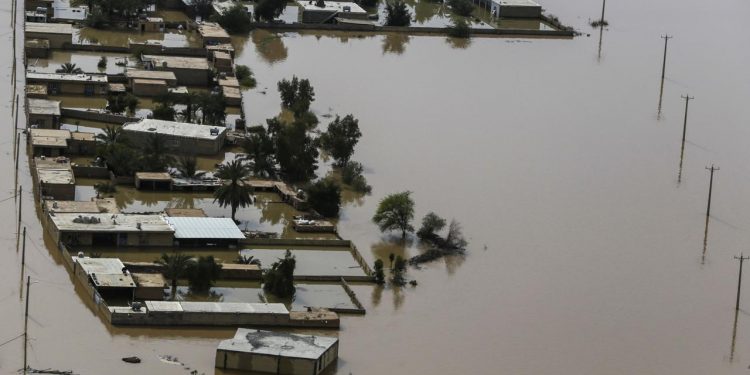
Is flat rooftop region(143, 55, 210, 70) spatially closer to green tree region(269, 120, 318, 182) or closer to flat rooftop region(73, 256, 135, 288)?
green tree region(269, 120, 318, 182)

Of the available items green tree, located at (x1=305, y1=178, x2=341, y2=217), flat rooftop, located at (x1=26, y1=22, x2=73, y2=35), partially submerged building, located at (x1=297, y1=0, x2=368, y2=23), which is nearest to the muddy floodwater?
green tree, located at (x1=305, y1=178, x2=341, y2=217)

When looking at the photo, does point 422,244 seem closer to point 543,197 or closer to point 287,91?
point 543,197

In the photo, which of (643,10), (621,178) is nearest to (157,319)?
(621,178)

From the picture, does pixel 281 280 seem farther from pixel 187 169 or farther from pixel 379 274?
pixel 187 169

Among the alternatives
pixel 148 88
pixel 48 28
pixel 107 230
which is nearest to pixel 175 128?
pixel 148 88

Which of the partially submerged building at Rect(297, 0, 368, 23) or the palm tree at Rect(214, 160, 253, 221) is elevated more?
the partially submerged building at Rect(297, 0, 368, 23)
